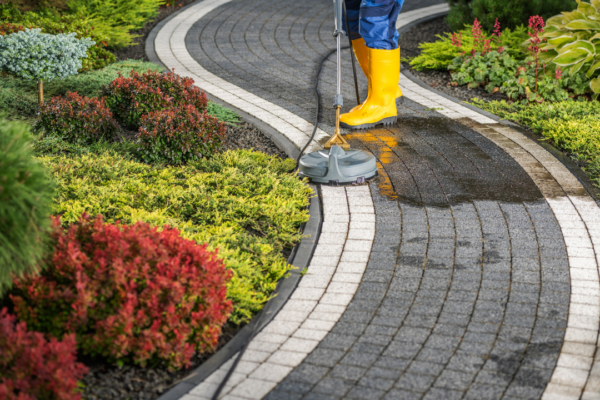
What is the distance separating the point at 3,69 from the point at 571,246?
5.20m

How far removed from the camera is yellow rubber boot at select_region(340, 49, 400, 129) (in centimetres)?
599

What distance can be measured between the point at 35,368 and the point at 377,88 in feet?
14.7

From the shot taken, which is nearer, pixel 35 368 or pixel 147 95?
pixel 35 368

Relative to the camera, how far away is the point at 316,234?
14.1 ft


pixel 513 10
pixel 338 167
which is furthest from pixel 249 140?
→ pixel 513 10

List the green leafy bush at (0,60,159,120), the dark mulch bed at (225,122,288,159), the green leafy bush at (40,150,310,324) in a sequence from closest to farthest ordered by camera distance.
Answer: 1. the green leafy bush at (40,150,310,324)
2. the dark mulch bed at (225,122,288,159)
3. the green leafy bush at (0,60,159,120)

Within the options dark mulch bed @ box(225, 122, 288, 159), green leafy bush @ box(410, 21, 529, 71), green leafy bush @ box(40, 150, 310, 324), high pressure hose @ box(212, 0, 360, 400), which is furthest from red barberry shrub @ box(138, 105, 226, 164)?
green leafy bush @ box(410, 21, 529, 71)

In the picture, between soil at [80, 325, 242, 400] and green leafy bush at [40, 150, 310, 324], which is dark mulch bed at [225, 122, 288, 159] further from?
soil at [80, 325, 242, 400]

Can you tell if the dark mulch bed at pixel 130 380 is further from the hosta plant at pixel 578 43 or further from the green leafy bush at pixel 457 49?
the green leafy bush at pixel 457 49

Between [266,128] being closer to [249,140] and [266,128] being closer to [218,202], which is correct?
[249,140]

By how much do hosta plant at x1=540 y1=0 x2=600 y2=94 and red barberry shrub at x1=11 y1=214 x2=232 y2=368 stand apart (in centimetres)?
554

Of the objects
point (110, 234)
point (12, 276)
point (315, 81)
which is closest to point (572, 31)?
point (315, 81)

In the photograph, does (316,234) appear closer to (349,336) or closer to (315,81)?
(349,336)

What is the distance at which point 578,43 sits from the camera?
695 cm
